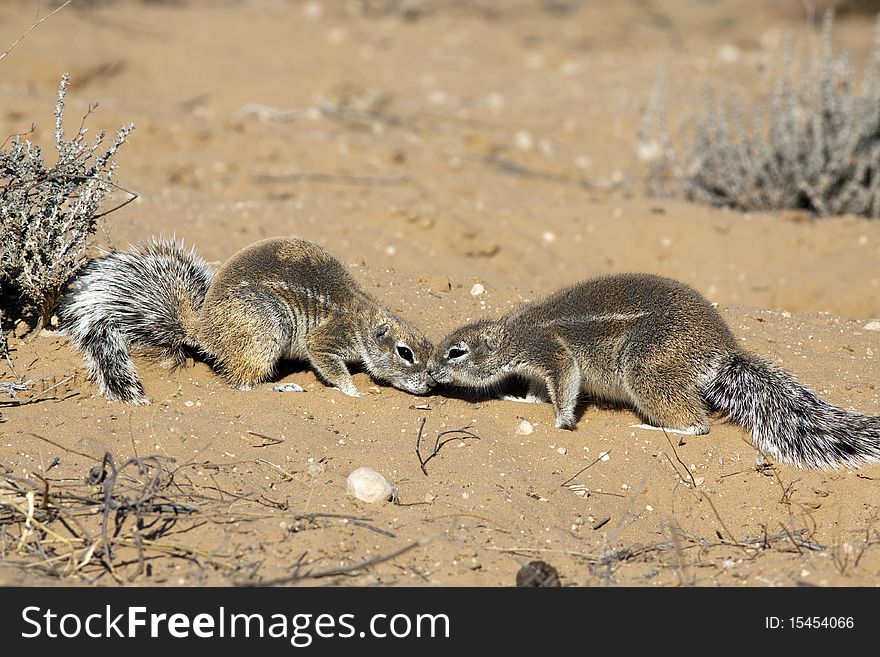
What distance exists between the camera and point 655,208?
8945 millimetres

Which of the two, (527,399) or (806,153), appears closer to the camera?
(527,399)

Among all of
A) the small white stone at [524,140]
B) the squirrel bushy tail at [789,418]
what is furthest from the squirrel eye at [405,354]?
the small white stone at [524,140]

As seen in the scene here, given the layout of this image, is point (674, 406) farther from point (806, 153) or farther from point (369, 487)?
point (806, 153)

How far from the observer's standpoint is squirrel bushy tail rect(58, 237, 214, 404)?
17.8ft

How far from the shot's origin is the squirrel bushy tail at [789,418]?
5066 millimetres

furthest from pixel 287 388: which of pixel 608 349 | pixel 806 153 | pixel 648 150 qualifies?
pixel 648 150

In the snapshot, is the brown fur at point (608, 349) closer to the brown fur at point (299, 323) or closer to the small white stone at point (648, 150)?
the brown fur at point (299, 323)

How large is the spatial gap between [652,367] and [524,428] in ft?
2.64

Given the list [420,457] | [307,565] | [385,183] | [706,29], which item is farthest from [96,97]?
[706,29]

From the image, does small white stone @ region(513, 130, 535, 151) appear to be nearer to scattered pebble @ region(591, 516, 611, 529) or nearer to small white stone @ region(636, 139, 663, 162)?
small white stone @ region(636, 139, 663, 162)

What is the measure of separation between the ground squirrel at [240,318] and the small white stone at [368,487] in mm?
1274

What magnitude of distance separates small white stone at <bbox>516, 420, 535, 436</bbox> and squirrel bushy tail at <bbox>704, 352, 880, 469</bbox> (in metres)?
1.02

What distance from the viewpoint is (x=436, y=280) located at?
6.98 metres

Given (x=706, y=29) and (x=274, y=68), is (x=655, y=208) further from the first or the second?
(x=706, y=29)
